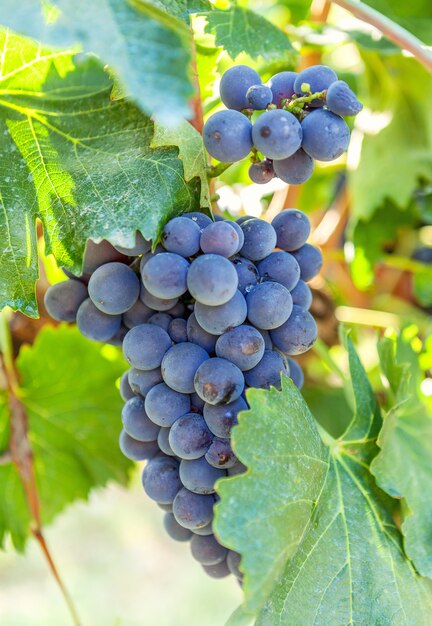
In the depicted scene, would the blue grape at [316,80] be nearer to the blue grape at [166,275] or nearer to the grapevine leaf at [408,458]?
the blue grape at [166,275]

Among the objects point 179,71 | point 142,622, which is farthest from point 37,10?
point 142,622

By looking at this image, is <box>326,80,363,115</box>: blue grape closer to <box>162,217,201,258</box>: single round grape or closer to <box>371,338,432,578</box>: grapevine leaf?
<box>162,217,201,258</box>: single round grape

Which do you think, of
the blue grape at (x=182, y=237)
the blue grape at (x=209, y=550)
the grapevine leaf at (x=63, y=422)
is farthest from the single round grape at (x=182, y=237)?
the grapevine leaf at (x=63, y=422)

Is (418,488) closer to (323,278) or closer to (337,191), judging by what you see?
(323,278)

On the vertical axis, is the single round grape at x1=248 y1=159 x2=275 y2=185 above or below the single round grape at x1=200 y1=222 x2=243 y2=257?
above

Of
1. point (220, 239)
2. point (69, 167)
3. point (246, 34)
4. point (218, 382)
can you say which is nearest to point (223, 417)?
point (218, 382)

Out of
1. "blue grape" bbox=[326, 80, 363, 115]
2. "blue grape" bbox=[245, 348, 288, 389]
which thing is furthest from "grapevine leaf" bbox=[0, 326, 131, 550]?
"blue grape" bbox=[326, 80, 363, 115]
